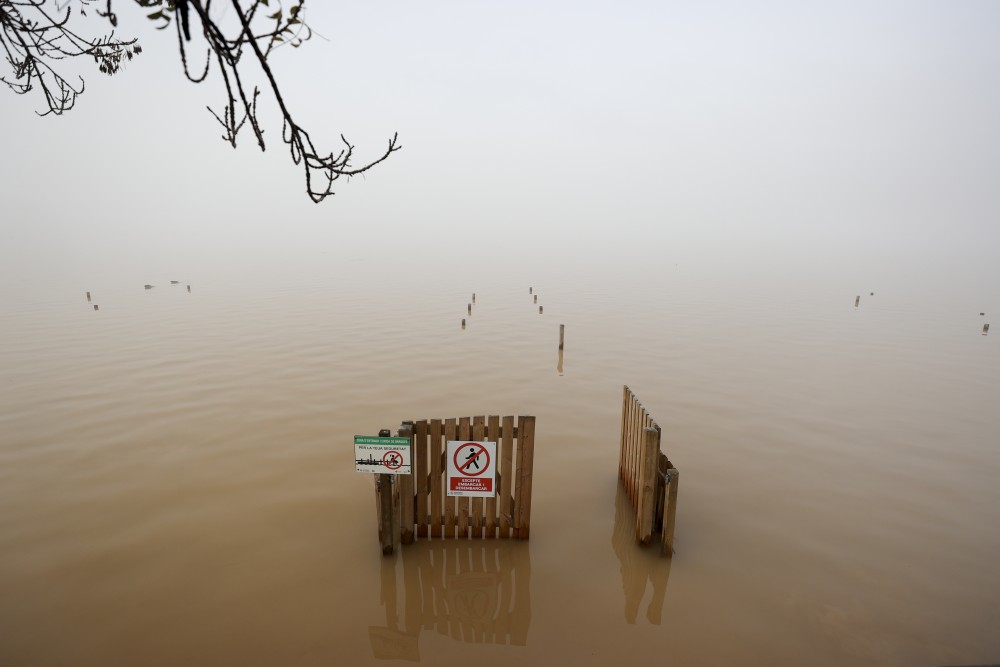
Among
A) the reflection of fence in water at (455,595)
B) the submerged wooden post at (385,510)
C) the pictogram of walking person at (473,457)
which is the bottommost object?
the reflection of fence in water at (455,595)

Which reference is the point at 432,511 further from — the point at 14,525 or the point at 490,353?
the point at 490,353

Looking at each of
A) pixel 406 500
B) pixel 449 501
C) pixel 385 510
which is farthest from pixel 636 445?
pixel 385 510

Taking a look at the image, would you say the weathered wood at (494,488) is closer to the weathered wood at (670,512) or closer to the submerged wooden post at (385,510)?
the submerged wooden post at (385,510)

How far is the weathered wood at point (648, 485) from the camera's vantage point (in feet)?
19.0

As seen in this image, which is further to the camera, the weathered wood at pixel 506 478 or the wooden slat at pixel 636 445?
the wooden slat at pixel 636 445

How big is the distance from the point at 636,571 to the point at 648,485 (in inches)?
41.9

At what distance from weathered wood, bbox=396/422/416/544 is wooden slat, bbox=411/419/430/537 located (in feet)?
0.24

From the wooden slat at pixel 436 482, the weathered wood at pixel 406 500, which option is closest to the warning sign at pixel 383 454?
the weathered wood at pixel 406 500

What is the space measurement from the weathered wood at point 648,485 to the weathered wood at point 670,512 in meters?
0.19

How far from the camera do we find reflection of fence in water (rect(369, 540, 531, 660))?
16.5ft

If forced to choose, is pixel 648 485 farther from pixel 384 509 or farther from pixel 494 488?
pixel 384 509

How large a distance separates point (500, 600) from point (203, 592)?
129 inches

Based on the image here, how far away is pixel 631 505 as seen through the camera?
7359 millimetres

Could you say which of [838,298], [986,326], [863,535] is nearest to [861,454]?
[863,535]
